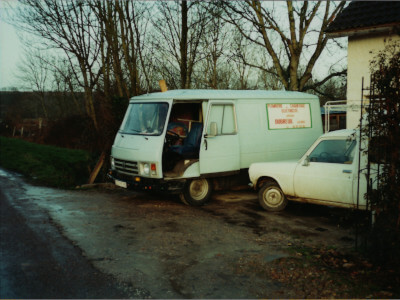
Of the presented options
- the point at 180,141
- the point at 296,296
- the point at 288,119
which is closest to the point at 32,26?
the point at 180,141

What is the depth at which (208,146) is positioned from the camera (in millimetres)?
9430

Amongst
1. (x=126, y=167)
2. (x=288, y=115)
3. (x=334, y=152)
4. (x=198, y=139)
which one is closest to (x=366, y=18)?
(x=288, y=115)

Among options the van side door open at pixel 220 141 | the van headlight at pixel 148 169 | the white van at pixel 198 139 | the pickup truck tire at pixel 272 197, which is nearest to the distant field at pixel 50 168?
the white van at pixel 198 139

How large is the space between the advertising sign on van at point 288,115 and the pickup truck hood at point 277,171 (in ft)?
6.81

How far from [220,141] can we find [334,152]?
272cm

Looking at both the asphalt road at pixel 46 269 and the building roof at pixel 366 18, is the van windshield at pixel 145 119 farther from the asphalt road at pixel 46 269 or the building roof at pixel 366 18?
the building roof at pixel 366 18

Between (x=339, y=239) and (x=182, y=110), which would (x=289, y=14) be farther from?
(x=339, y=239)

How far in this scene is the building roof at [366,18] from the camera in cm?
1068

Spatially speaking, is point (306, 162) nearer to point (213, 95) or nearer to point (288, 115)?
point (213, 95)

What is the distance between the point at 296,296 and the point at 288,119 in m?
7.13

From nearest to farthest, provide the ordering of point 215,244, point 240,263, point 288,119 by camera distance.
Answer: point 240,263
point 215,244
point 288,119

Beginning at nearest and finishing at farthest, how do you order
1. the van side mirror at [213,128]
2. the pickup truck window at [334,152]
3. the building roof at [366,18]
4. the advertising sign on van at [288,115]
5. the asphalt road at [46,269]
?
1. the asphalt road at [46,269]
2. the pickup truck window at [334,152]
3. the van side mirror at [213,128]
4. the building roof at [366,18]
5. the advertising sign on van at [288,115]

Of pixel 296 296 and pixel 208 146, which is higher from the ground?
pixel 208 146

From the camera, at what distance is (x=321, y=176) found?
785 cm
